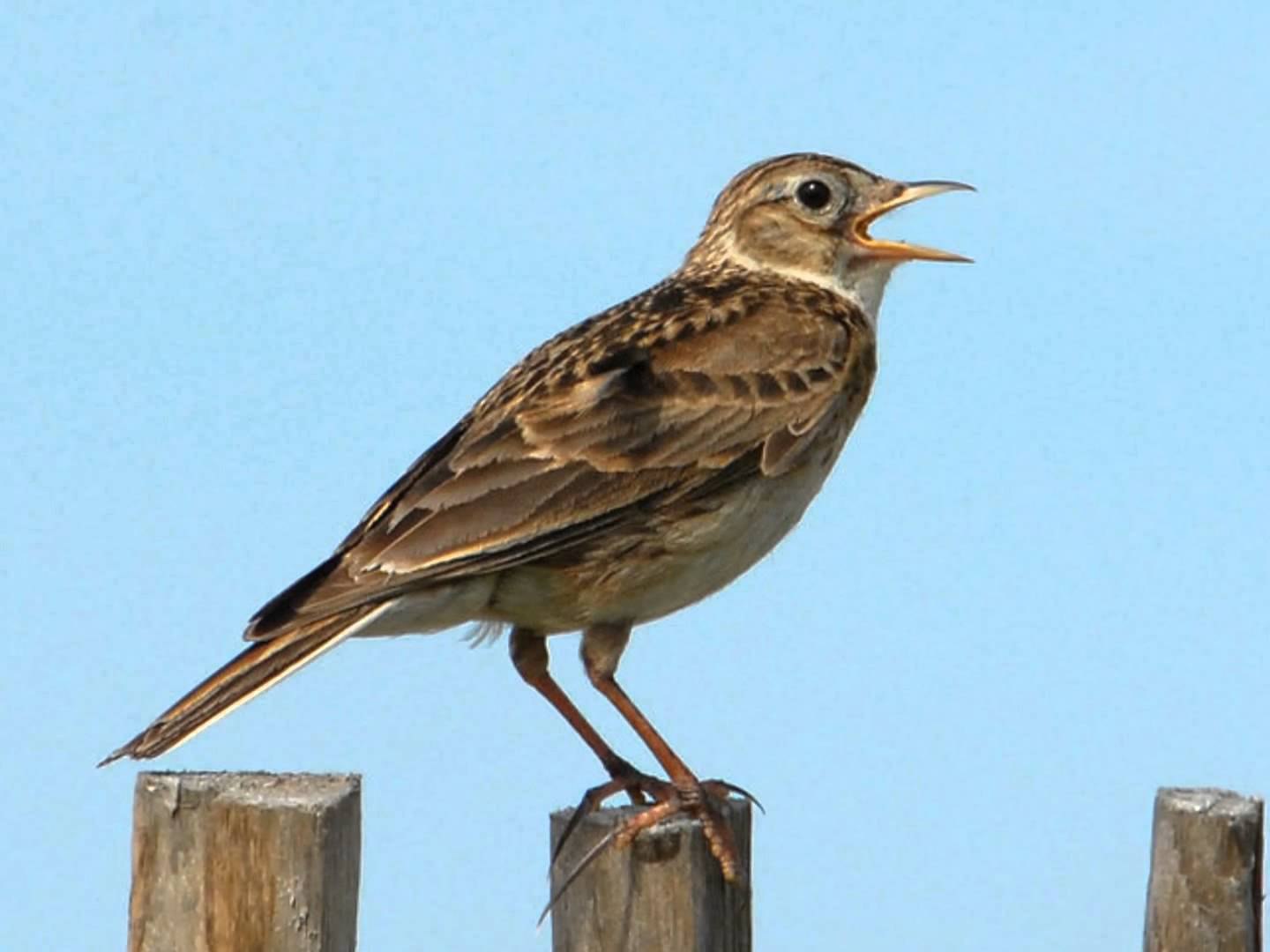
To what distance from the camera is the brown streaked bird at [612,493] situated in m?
7.74

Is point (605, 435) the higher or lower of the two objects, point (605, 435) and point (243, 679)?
the higher

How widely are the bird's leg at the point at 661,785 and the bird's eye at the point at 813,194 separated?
2470 millimetres

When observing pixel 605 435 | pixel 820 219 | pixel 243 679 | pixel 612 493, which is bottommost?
pixel 243 679

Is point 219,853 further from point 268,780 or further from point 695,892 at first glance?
point 695,892

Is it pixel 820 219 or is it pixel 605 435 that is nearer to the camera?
pixel 605 435

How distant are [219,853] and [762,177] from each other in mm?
5458

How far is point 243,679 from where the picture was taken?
7.12m

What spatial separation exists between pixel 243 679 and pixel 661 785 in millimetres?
1547

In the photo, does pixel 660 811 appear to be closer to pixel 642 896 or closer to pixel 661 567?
pixel 642 896

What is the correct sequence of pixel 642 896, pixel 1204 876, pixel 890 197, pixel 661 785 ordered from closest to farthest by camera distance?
pixel 642 896 → pixel 1204 876 → pixel 661 785 → pixel 890 197

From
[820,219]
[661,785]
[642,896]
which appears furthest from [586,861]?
[820,219]

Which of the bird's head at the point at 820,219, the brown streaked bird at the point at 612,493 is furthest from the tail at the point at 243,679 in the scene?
the bird's head at the point at 820,219

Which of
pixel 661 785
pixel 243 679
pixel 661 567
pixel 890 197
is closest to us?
pixel 243 679

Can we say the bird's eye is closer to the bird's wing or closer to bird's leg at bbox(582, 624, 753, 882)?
the bird's wing
